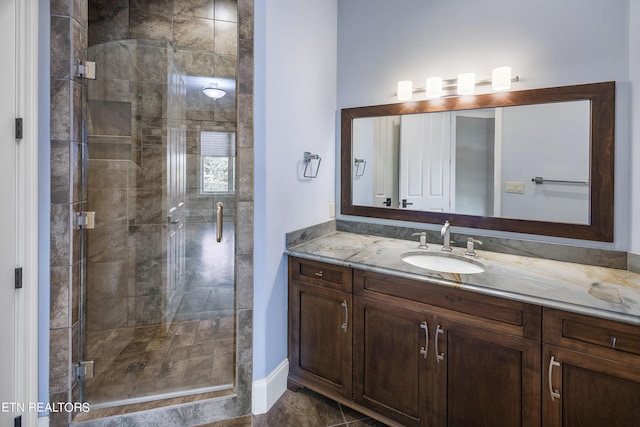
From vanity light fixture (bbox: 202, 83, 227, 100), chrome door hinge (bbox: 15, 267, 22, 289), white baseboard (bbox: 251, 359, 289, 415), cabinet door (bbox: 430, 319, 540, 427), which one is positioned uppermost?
vanity light fixture (bbox: 202, 83, 227, 100)

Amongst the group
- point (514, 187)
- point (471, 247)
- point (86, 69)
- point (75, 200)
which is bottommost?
point (471, 247)

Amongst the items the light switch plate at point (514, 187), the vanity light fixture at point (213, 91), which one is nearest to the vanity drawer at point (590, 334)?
the light switch plate at point (514, 187)

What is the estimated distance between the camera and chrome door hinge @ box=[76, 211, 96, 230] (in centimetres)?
161

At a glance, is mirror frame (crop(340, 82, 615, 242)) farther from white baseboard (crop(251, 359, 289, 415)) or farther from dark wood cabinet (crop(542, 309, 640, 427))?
white baseboard (crop(251, 359, 289, 415))

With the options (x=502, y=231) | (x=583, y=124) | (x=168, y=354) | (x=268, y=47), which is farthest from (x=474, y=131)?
(x=168, y=354)

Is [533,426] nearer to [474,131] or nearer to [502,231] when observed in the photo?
[502,231]

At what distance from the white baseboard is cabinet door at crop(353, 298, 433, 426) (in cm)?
50

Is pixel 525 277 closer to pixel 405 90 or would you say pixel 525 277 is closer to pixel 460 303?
pixel 460 303

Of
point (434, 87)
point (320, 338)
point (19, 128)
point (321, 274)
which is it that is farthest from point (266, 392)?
point (434, 87)

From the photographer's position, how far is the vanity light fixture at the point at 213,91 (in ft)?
6.67

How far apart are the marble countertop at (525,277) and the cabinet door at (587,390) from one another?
0.19 meters

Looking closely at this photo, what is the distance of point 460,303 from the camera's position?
1.40 m

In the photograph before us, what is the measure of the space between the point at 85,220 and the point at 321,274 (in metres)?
1.34

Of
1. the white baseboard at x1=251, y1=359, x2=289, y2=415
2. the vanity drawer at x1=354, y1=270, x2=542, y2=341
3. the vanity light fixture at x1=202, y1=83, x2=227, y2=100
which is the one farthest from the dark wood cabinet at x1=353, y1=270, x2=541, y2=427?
the vanity light fixture at x1=202, y1=83, x2=227, y2=100
